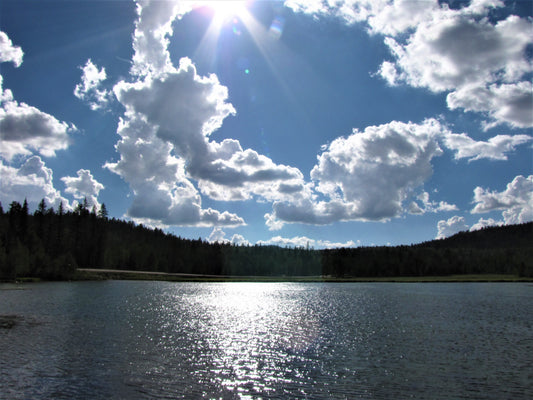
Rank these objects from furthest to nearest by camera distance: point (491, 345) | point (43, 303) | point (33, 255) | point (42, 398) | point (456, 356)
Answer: point (33, 255), point (43, 303), point (491, 345), point (456, 356), point (42, 398)

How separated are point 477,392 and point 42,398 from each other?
28708 mm

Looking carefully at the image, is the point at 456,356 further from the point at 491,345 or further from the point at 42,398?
the point at 42,398

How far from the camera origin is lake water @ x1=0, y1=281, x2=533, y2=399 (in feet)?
86.3

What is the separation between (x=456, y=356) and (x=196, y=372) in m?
24.8

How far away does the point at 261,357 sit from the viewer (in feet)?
118

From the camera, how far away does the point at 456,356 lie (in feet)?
120

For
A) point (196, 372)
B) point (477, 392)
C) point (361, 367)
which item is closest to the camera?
point (477, 392)

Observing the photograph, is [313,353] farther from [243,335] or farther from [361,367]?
[243,335]

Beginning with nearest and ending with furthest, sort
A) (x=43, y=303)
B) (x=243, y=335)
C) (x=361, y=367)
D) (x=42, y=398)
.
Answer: (x=42, y=398)
(x=361, y=367)
(x=243, y=335)
(x=43, y=303)

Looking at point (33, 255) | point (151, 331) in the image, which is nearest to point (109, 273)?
point (33, 255)

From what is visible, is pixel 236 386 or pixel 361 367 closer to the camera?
pixel 236 386

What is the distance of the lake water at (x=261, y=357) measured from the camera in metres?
26.3

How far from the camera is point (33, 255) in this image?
6117 inches

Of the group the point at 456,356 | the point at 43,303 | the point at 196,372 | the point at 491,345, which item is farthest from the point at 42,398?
the point at 43,303
